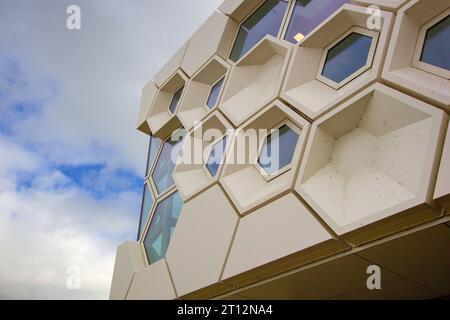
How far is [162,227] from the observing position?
4.68 m

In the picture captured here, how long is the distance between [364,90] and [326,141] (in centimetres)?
52

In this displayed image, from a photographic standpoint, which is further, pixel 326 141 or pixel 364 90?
pixel 326 141

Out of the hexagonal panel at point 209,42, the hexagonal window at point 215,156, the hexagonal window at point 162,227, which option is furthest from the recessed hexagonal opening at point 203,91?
the hexagonal window at point 162,227

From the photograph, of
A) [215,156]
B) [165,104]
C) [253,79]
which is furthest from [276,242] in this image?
[165,104]

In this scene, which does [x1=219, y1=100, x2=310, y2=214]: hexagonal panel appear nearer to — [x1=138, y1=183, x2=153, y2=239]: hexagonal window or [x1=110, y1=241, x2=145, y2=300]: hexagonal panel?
[x1=110, y1=241, x2=145, y2=300]: hexagonal panel

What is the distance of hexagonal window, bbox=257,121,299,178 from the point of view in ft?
10.8

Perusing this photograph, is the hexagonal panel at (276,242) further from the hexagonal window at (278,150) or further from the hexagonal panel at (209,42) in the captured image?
the hexagonal panel at (209,42)

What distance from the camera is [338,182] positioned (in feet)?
9.17

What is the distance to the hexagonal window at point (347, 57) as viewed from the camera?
3.03 meters

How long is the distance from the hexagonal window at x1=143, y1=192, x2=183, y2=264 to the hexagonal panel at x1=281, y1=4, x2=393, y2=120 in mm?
1933

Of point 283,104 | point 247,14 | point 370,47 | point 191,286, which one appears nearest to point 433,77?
point 370,47

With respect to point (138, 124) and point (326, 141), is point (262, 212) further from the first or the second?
point (138, 124)
